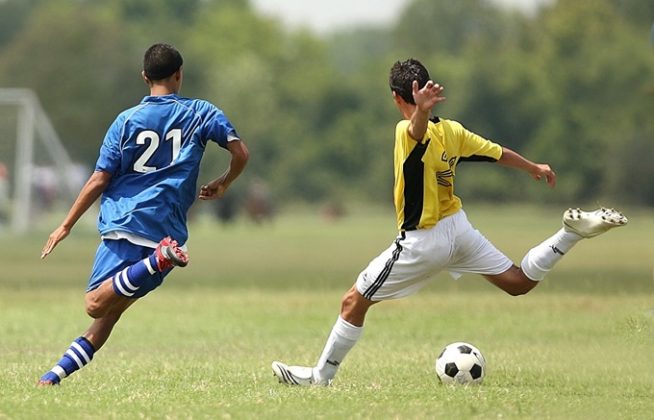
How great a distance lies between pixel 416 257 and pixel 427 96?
3.48ft

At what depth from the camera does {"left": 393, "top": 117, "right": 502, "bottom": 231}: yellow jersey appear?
8.66 meters

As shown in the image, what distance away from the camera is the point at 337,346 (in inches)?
347

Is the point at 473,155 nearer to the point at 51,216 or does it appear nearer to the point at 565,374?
the point at 565,374

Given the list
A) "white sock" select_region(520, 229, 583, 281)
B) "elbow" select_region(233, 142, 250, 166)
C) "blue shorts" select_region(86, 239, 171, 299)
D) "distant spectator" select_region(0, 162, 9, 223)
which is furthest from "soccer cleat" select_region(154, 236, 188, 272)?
"distant spectator" select_region(0, 162, 9, 223)

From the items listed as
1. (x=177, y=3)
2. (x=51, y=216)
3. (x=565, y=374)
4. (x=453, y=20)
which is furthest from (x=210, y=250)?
(x=177, y=3)

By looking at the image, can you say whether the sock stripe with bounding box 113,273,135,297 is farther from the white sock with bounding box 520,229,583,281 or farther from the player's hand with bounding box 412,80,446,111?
the white sock with bounding box 520,229,583,281

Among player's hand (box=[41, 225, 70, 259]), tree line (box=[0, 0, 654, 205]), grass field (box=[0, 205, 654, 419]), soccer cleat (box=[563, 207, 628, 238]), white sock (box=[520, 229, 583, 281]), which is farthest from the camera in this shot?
tree line (box=[0, 0, 654, 205])

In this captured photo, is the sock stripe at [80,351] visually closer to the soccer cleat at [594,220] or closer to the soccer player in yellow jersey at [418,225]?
the soccer player in yellow jersey at [418,225]

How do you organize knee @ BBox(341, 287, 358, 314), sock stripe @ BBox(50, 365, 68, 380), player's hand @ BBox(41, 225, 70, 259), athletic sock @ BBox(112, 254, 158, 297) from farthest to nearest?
knee @ BBox(341, 287, 358, 314) < sock stripe @ BBox(50, 365, 68, 380) < player's hand @ BBox(41, 225, 70, 259) < athletic sock @ BBox(112, 254, 158, 297)

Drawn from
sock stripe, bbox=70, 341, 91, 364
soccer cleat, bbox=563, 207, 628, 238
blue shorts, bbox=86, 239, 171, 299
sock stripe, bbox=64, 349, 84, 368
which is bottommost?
sock stripe, bbox=64, 349, 84, 368

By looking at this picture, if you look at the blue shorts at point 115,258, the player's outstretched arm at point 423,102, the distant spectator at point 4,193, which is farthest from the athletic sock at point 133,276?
the distant spectator at point 4,193

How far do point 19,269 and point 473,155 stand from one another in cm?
1642

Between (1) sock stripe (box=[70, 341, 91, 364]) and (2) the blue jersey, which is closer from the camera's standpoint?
(2) the blue jersey

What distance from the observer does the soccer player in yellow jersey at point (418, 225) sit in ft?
28.5
